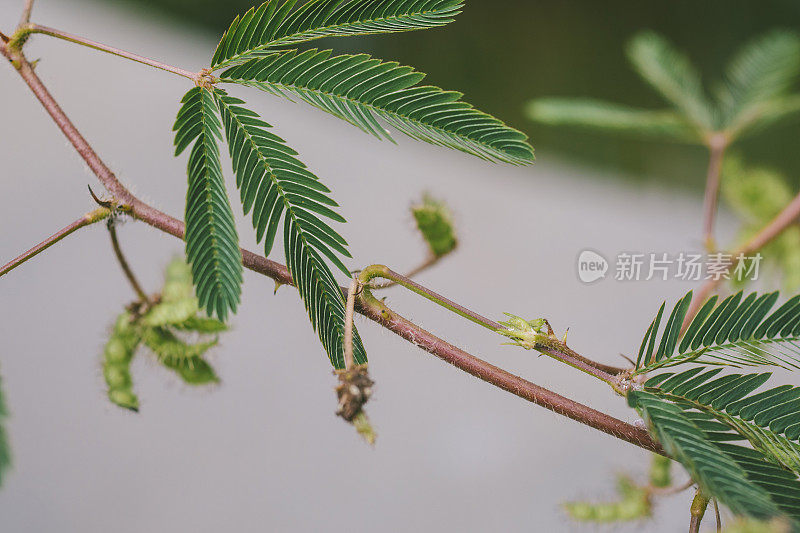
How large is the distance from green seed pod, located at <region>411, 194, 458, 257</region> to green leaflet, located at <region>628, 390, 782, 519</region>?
0.25 meters

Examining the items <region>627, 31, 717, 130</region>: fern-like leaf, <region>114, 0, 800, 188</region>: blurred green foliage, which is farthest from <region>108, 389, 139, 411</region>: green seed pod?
<region>114, 0, 800, 188</region>: blurred green foliage

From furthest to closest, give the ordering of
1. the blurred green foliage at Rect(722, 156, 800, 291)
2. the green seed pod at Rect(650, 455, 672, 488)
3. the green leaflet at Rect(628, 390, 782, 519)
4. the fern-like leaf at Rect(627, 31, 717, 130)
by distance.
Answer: the fern-like leaf at Rect(627, 31, 717, 130) → the blurred green foliage at Rect(722, 156, 800, 291) → the green seed pod at Rect(650, 455, 672, 488) → the green leaflet at Rect(628, 390, 782, 519)

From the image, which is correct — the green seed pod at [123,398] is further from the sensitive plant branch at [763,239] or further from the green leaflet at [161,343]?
the sensitive plant branch at [763,239]

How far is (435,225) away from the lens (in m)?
0.58

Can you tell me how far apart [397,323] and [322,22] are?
8.3 inches

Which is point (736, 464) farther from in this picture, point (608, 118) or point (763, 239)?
point (608, 118)

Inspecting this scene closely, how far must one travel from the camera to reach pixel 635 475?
0.79m

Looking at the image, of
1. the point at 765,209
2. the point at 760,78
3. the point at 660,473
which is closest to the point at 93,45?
the point at 660,473

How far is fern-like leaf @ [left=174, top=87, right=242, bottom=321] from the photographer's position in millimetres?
387

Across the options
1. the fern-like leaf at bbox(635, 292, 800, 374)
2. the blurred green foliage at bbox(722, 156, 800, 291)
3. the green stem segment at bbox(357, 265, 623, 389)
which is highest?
the blurred green foliage at bbox(722, 156, 800, 291)

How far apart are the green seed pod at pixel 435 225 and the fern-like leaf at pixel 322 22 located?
19 cm

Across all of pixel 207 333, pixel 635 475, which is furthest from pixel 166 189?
pixel 635 475

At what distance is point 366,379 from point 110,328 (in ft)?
1.36

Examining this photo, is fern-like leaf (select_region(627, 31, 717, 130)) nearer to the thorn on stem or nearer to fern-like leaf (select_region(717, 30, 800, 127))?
fern-like leaf (select_region(717, 30, 800, 127))
